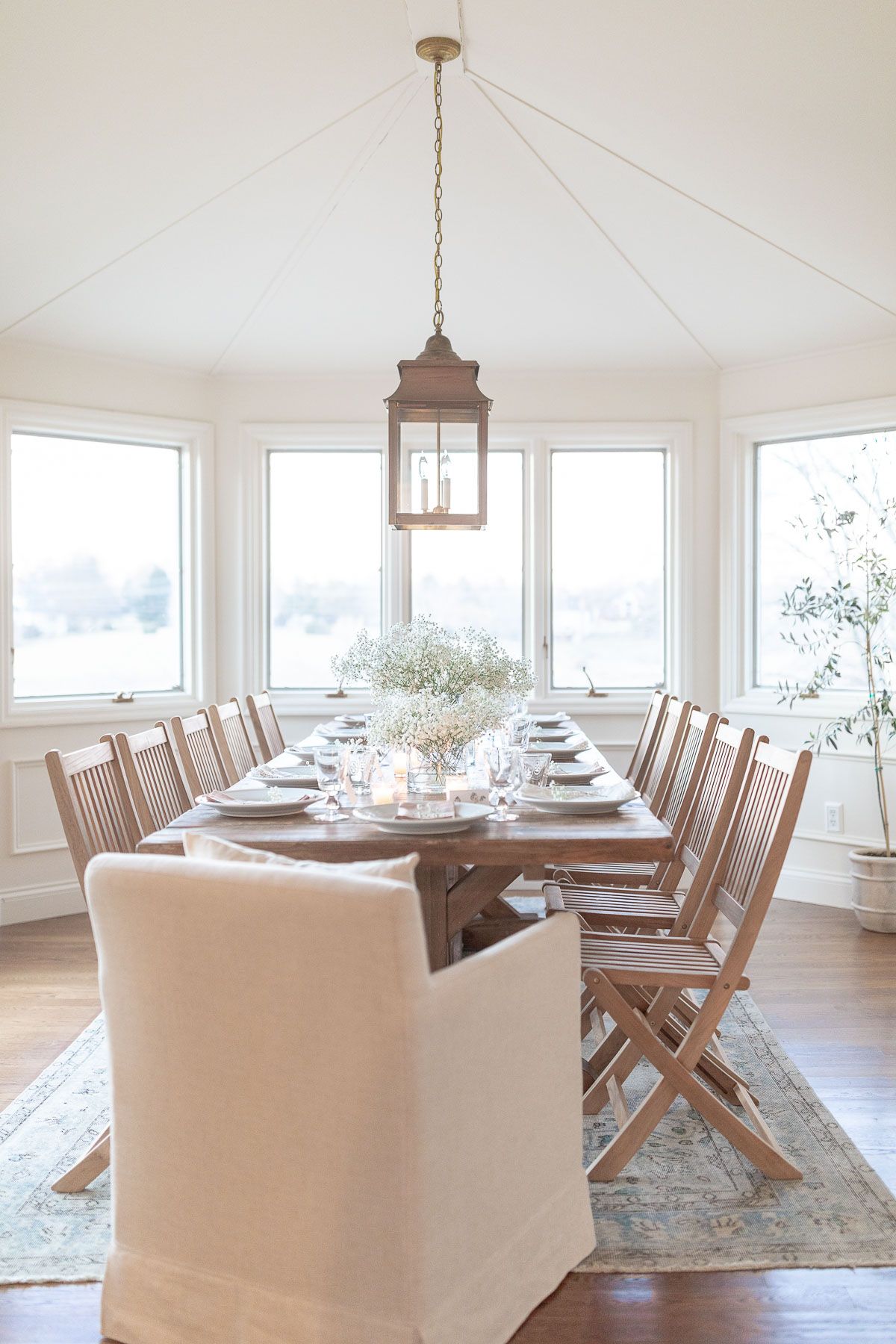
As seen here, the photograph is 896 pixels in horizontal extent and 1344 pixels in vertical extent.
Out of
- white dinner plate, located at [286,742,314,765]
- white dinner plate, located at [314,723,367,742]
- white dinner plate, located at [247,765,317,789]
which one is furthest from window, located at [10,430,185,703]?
white dinner plate, located at [247,765,317,789]

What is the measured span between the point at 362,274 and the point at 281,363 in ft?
2.93

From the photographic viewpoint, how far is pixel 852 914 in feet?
16.7

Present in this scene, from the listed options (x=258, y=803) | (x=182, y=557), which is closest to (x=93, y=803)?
(x=258, y=803)

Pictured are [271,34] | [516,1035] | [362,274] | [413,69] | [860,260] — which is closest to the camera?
[516,1035]

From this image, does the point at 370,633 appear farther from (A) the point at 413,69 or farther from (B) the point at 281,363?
(A) the point at 413,69

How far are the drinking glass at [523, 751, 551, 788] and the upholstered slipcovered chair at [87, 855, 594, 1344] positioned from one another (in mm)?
1045

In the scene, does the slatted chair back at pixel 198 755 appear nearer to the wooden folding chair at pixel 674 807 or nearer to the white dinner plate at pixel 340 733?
the white dinner plate at pixel 340 733

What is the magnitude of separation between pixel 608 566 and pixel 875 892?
2122 millimetres

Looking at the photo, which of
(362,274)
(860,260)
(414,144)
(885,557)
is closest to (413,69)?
(414,144)

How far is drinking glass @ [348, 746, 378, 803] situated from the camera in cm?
289

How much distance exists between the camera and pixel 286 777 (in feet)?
11.0

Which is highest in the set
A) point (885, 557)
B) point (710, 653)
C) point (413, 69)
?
point (413, 69)

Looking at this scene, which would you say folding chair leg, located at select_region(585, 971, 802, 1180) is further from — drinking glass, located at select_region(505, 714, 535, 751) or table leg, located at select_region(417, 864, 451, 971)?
drinking glass, located at select_region(505, 714, 535, 751)

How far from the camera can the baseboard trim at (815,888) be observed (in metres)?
5.23
